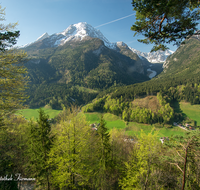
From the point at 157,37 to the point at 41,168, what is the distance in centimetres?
1978

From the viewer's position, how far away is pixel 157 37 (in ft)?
23.9

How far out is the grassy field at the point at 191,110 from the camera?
84312 millimetres

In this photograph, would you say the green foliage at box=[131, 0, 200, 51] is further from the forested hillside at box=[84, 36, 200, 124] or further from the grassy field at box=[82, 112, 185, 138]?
the forested hillside at box=[84, 36, 200, 124]

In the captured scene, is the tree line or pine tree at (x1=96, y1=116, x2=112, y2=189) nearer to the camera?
the tree line

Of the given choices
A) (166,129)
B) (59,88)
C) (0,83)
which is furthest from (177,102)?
(59,88)

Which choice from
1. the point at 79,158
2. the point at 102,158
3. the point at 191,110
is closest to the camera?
the point at 79,158

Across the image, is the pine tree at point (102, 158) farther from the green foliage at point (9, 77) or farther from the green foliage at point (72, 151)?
the green foliage at point (9, 77)

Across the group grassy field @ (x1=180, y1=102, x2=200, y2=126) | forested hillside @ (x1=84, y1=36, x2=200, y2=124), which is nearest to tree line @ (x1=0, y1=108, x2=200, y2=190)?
forested hillside @ (x1=84, y1=36, x2=200, y2=124)

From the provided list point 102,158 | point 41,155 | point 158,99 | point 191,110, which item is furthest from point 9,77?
point 191,110

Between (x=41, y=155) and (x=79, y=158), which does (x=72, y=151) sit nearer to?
(x=79, y=158)

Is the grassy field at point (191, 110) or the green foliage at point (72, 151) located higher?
the green foliage at point (72, 151)

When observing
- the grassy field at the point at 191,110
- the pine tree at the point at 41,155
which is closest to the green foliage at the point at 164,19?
the pine tree at the point at 41,155

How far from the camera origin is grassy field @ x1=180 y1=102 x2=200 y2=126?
84.3m

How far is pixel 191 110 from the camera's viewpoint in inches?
3738
